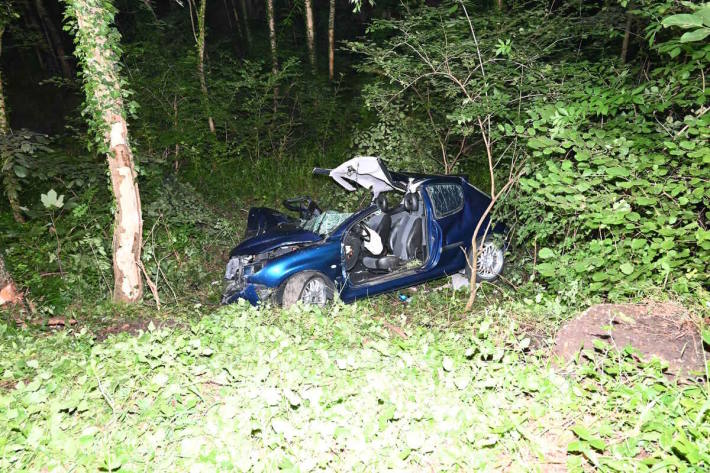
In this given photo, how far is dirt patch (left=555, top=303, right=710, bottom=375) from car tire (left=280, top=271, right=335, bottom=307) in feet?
9.48

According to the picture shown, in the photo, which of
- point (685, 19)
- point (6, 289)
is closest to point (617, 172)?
point (685, 19)

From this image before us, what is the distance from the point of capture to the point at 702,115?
3555 mm

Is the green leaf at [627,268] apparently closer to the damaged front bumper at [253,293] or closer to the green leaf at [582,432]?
the green leaf at [582,432]

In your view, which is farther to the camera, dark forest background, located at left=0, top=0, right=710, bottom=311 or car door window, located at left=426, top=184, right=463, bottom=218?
car door window, located at left=426, top=184, right=463, bottom=218

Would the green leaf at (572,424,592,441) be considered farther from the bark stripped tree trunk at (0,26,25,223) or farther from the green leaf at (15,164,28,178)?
the bark stripped tree trunk at (0,26,25,223)

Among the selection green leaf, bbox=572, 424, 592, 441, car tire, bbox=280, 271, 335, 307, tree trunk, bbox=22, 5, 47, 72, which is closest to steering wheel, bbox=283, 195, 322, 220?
car tire, bbox=280, 271, 335, 307

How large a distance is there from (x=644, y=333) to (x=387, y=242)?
12.5 ft

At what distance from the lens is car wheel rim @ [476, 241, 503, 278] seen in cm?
660

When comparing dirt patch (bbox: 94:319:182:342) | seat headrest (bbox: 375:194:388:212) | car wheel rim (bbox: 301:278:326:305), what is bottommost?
car wheel rim (bbox: 301:278:326:305)

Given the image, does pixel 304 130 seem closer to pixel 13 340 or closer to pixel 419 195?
pixel 419 195

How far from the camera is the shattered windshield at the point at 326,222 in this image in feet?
19.5

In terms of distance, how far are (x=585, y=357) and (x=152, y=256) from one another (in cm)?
→ 561

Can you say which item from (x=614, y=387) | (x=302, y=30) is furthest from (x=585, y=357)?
(x=302, y=30)

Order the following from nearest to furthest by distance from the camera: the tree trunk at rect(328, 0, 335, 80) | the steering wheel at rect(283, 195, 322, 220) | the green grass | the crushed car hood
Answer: the green grass → the crushed car hood → the steering wheel at rect(283, 195, 322, 220) → the tree trunk at rect(328, 0, 335, 80)
